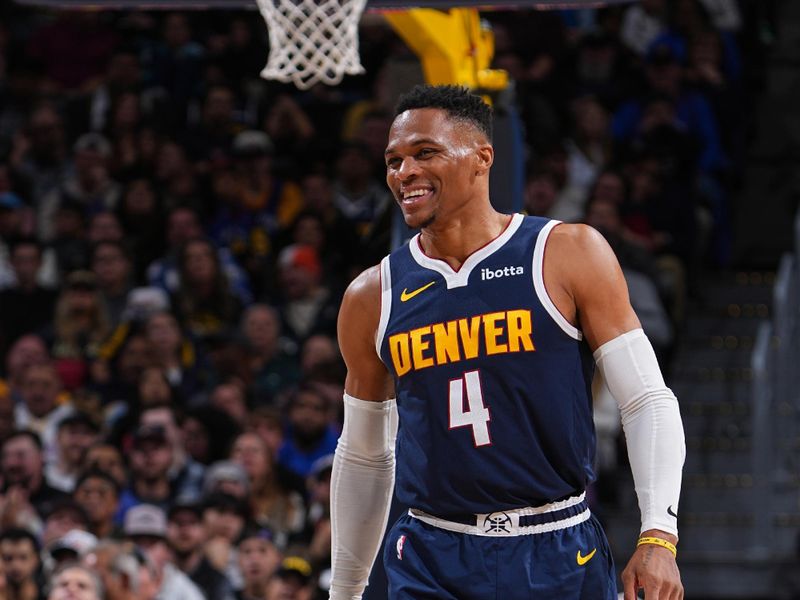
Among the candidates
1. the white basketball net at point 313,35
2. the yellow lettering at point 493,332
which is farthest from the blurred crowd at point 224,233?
the yellow lettering at point 493,332

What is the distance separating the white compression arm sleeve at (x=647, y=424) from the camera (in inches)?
158

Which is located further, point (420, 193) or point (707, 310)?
point (707, 310)

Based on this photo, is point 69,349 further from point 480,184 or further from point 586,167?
point 480,184

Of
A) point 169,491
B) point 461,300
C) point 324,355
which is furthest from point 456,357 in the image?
point 324,355

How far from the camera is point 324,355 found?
1018 centimetres

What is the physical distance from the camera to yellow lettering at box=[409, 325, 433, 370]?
166 inches

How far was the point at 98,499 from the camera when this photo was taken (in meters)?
8.79

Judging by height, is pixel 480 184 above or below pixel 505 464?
above

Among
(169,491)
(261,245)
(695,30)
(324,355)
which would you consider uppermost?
(695,30)

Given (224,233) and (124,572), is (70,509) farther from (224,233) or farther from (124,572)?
(224,233)

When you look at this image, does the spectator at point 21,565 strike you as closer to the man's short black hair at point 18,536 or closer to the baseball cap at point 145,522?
the man's short black hair at point 18,536

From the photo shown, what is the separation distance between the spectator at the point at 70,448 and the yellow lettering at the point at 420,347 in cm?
552

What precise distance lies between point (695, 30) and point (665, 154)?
1743mm

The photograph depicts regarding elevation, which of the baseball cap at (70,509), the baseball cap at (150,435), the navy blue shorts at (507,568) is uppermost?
the baseball cap at (150,435)
